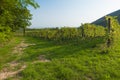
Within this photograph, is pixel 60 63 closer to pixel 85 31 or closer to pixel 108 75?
pixel 108 75

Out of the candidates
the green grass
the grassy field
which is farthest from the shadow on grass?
the green grass

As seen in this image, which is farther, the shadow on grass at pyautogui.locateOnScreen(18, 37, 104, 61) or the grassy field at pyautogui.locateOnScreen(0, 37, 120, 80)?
the shadow on grass at pyautogui.locateOnScreen(18, 37, 104, 61)

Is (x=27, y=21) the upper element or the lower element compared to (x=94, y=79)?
upper

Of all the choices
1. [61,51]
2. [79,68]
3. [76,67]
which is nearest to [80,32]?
[61,51]

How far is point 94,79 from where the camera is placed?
51.5 ft

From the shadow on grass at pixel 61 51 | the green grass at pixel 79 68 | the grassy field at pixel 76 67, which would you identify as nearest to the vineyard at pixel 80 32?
the shadow on grass at pixel 61 51

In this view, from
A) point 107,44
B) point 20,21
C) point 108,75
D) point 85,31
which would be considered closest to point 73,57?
point 107,44

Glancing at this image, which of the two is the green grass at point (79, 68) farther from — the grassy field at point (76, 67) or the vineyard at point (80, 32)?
the vineyard at point (80, 32)

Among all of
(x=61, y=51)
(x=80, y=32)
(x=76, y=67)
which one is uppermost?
(x=80, y=32)

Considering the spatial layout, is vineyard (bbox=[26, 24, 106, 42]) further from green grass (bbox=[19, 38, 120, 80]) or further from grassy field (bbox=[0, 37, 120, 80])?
green grass (bbox=[19, 38, 120, 80])

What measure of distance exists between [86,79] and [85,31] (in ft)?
81.0

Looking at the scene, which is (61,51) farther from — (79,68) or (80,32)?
(80,32)

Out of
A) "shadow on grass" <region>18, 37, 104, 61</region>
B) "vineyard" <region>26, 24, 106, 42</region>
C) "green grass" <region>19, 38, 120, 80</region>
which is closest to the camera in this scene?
"green grass" <region>19, 38, 120, 80</region>

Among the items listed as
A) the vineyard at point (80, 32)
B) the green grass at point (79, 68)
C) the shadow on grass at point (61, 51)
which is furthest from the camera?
the vineyard at point (80, 32)
